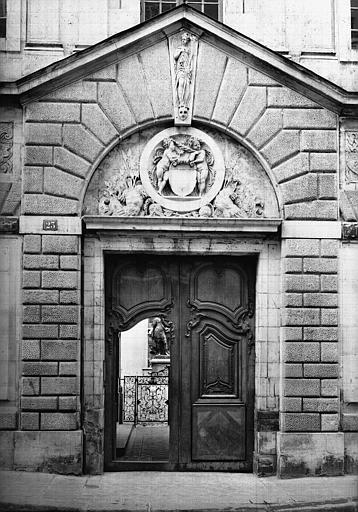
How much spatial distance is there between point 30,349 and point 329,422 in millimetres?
4410

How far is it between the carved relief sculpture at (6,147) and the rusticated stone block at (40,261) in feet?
4.30

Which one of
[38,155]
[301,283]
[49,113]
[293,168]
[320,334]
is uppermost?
[49,113]

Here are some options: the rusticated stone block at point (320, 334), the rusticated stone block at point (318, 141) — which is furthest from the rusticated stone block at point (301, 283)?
the rusticated stone block at point (318, 141)


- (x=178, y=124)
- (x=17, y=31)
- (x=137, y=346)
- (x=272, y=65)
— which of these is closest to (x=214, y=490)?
(x=178, y=124)

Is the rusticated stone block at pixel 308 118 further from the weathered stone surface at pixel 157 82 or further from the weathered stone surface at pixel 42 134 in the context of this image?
the weathered stone surface at pixel 42 134

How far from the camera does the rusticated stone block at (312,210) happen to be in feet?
41.3

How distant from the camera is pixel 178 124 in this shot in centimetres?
1269

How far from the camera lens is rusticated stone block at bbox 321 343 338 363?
12477mm

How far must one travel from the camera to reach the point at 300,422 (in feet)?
40.6

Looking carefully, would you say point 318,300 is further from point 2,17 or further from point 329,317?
point 2,17

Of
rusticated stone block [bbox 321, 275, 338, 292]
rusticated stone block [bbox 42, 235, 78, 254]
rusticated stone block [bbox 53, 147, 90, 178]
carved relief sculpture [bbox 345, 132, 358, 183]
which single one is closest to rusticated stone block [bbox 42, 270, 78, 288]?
rusticated stone block [bbox 42, 235, 78, 254]

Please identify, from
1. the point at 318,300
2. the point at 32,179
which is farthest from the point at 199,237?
the point at 32,179

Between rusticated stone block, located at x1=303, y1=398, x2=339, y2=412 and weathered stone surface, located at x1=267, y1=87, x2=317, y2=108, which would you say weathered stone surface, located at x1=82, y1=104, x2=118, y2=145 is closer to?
weathered stone surface, located at x1=267, y1=87, x2=317, y2=108

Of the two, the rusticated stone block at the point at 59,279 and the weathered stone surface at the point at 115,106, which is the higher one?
the weathered stone surface at the point at 115,106
